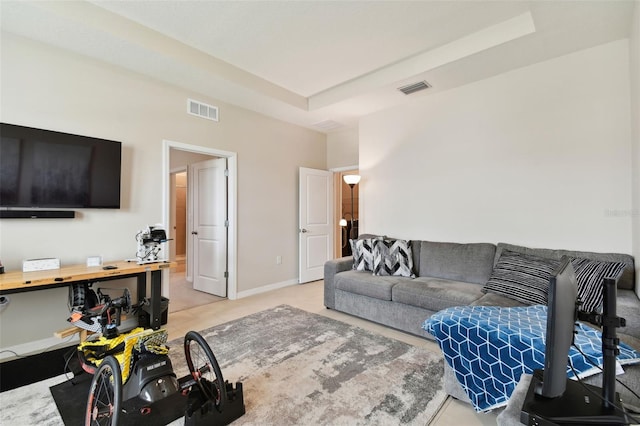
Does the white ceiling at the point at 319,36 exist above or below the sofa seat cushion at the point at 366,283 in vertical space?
above

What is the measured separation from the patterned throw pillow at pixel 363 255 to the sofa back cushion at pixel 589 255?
1313 millimetres

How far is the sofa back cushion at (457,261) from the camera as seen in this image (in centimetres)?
305

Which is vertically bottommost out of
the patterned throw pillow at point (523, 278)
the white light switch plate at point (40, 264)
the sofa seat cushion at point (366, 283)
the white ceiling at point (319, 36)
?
the sofa seat cushion at point (366, 283)

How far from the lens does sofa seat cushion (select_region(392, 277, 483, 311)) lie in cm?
260

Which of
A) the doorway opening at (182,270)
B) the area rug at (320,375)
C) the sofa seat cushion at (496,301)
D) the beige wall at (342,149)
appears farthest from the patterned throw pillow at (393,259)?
the doorway opening at (182,270)

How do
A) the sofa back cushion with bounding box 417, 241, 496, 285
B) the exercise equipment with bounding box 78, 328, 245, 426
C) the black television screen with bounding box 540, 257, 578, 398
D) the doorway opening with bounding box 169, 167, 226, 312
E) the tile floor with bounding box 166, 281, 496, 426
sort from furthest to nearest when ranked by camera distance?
the doorway opening with bounding box 169, 167, 226, 312 < the sofa back cushion with bounding box 417, 241, 496, 285 < the tile floor with bounding box 166, 281, 496, 426 < the exercise equipment with bounding box 78, 328, 245, 426 < the black television screen with bounding box 540, 257, 578, 398

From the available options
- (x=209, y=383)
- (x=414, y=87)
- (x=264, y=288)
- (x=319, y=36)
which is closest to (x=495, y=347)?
(x=209, y=383)

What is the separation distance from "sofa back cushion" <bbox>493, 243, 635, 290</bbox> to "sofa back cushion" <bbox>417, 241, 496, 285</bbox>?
11 cm

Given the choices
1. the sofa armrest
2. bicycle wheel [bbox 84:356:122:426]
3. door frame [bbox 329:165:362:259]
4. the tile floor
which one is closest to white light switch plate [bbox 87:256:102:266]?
the tile floor

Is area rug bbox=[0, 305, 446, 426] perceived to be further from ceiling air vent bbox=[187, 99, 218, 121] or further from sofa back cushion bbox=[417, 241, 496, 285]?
ceiling air vent bbox=[187, 99, 218, 121]

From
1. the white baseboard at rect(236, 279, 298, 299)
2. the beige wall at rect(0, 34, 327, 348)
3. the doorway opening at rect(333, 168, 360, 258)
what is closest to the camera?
the beige wall at rect(0, 34, 327, 348)

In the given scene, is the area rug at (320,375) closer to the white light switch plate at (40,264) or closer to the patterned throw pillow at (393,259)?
the patterned throw pillow at (393,259)

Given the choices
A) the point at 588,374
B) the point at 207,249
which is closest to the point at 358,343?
the point at 588,374

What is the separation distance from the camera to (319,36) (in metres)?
2.85
